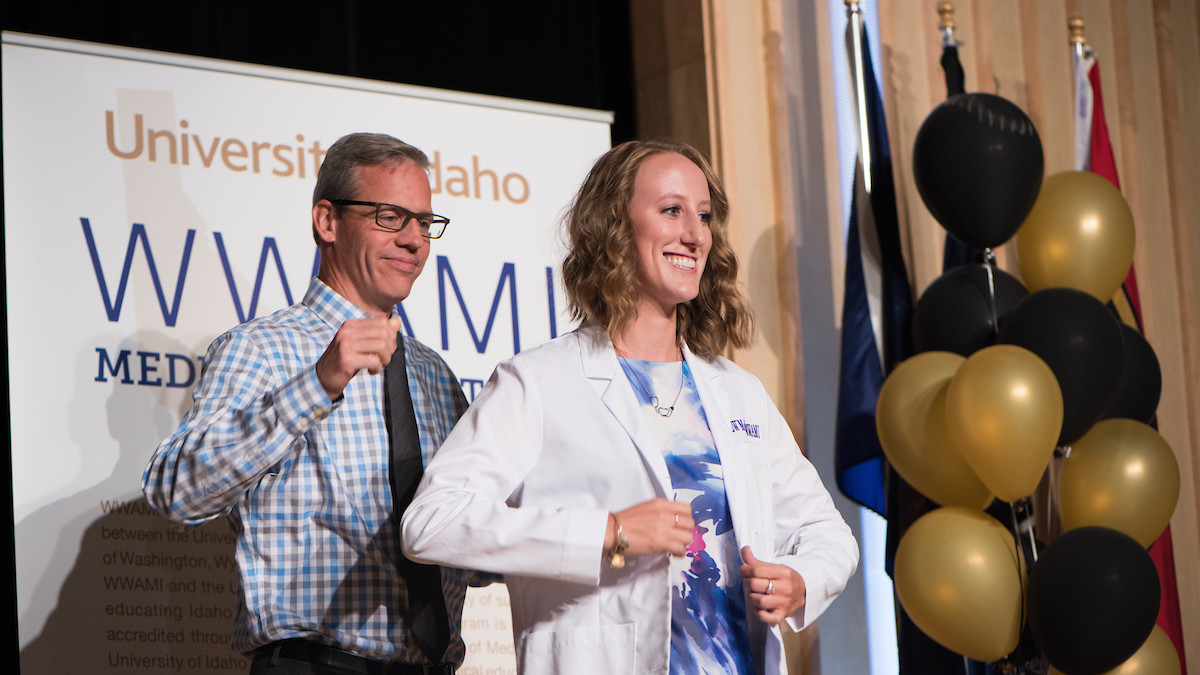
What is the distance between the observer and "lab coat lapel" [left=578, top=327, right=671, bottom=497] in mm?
2051

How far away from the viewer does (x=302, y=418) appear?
206cm

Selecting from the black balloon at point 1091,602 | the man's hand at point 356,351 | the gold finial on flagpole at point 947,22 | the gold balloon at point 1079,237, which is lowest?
the black balloon at point 1091,602

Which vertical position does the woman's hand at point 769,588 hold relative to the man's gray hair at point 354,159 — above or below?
below

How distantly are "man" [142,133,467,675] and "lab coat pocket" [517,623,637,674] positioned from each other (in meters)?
0.35

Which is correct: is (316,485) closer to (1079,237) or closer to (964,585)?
(964,585)

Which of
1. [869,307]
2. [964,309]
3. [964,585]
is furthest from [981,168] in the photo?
[964,585]

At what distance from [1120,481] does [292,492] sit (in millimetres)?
2261

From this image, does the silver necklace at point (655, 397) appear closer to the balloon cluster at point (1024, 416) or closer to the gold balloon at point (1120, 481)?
the balloon cluster at point (1024, 416)

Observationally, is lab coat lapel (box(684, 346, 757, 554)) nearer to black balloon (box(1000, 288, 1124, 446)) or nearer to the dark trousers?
the dark trousers

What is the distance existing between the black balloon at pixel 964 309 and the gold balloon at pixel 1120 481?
41cm

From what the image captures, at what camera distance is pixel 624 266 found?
2.25 metres

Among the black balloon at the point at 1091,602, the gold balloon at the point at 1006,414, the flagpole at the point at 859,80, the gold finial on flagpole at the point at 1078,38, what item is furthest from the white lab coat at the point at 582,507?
the gold finial on flagpole at the point at 1078,38

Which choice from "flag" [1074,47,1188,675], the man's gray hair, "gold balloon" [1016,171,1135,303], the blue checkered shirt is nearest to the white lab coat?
the blue checkered shirt

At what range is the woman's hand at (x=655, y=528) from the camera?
1847 millimetres
